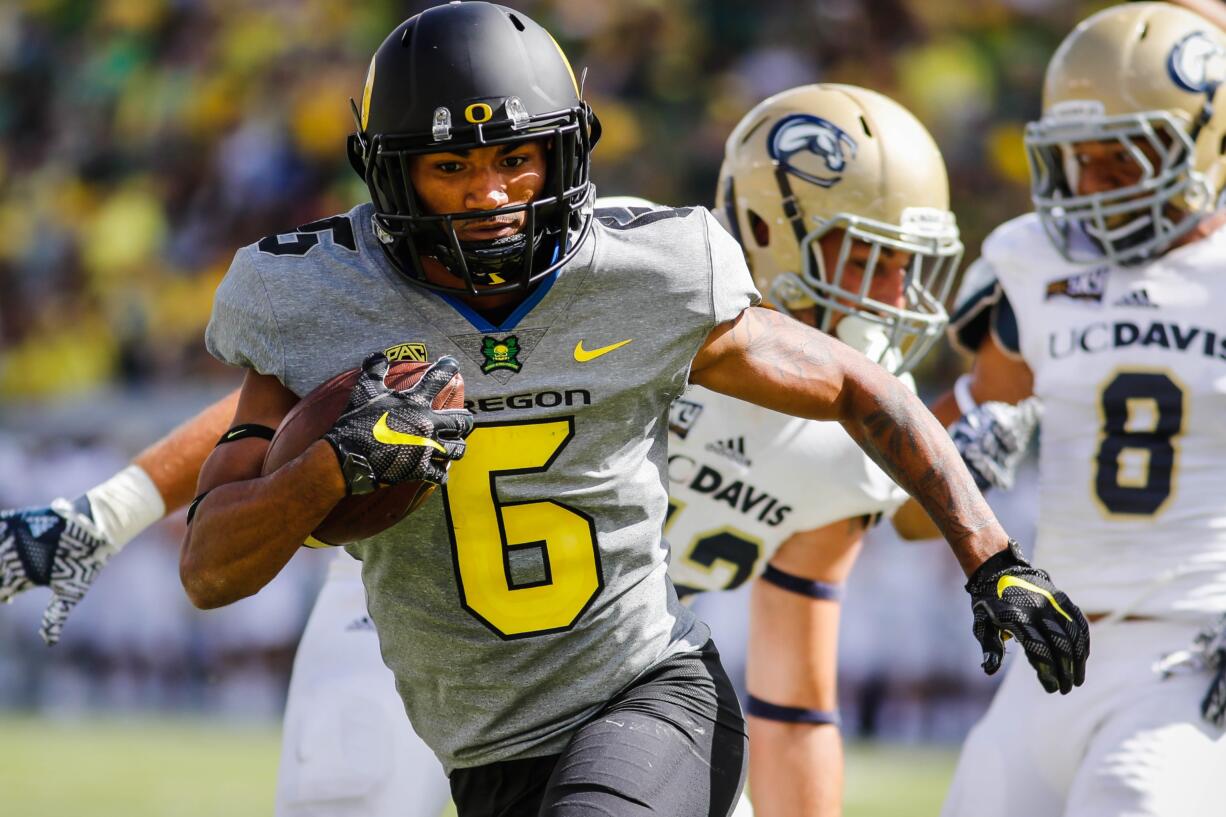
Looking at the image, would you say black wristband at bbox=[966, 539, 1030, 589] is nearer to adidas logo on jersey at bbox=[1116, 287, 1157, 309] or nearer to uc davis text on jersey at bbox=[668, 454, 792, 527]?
uc davis text on jersey at bbox=[668, 454, 792, 527]

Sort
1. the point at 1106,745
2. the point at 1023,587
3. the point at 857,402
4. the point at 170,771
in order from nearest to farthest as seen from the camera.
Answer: the point at 1023,587
the point at 857,402
the point at 1106,745
the point at 170,771

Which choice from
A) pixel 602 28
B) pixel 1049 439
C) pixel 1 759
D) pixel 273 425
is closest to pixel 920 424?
pixel 273 425

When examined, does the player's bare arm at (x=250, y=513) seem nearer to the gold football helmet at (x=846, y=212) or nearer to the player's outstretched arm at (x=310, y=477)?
the player's outstretched arm at (x=310, y=477)

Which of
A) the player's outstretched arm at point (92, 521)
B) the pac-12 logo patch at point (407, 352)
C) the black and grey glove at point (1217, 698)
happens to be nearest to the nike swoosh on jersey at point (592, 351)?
the pac-12 logo patch at point (407, 352)

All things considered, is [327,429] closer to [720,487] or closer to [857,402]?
[857,402]

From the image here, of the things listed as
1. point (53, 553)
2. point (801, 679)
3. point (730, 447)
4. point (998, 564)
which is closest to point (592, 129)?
point (998, 564)

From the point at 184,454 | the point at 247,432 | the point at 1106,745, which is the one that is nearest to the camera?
the point at 247,432

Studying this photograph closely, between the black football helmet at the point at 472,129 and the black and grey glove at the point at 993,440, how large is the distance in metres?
1.57

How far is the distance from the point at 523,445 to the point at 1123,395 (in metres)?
1.91

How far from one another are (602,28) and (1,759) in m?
5.49

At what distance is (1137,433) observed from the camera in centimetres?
406

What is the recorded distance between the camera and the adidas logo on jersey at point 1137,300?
4.12 meters

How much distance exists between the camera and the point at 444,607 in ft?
9.02

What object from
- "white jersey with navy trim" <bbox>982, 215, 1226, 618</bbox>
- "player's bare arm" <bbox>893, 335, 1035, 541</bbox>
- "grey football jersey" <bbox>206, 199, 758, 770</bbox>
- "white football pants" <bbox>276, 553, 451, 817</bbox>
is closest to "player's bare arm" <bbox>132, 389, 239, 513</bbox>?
"white football pants" <bbox>276, 553, 451, 817</bbox>
